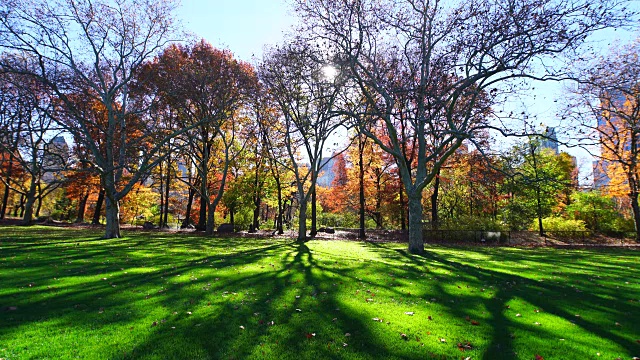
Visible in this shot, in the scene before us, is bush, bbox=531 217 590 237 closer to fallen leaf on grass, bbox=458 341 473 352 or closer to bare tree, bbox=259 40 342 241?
bare tree, bbox=259 40 342 241

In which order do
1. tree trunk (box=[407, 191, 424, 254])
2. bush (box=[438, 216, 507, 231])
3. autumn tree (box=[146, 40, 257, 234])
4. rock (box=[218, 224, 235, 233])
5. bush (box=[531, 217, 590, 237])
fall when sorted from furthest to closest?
rock (box=[218, 224, 235, 233]), bush (box=[531, 217, 590, 237]), bush (box=[438, 216, 507, 231]), autumn tree (box=[146, 40, 257, 234]), tree trunk (box=[407, 191, 424, 254])

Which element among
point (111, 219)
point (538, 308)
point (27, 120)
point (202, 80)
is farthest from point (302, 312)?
point (27, 120)

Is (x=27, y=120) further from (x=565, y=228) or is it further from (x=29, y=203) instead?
(x=565, y=228)

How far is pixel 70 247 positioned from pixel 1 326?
32.3 feet

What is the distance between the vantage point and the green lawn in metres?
4.36

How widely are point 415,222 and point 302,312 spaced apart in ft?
33.6

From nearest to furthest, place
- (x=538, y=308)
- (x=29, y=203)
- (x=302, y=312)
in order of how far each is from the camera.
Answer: (x=302, y=312)
(x=538, y=308)
(x=29, y=203)

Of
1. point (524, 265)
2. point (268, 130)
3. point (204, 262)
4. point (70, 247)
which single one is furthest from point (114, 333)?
point (268, 130)

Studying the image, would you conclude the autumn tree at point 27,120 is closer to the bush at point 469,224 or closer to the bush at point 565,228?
the bush at point 469,224

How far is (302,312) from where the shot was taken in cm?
581

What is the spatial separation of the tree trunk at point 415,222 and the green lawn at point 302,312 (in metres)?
4.69

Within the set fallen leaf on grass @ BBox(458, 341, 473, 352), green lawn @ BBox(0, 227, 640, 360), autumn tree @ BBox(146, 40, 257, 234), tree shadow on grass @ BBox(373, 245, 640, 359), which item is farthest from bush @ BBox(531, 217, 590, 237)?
fallen leaf on grass @ BBox(458, 341, 473, 352)

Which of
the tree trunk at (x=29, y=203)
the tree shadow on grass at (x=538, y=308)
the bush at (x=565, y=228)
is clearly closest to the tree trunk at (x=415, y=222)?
the tree shadow on grass at (x=538, y=308)

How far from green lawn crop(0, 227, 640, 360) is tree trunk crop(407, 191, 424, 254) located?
4689mm
